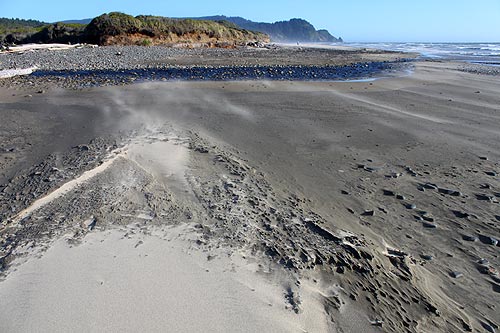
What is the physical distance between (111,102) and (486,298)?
34.3 ft

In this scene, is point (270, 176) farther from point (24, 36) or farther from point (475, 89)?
point (24, 36)

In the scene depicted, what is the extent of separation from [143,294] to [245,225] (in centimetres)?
147

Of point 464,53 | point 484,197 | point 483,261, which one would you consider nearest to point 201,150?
point 483,261

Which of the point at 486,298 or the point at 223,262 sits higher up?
the point at 223,262

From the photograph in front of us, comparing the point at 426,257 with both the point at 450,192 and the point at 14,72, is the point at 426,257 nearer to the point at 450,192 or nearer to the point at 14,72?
the point at 450,192

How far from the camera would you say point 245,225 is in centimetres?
418

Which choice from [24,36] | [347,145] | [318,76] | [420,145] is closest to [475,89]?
[318,76]

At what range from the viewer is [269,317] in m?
2.89

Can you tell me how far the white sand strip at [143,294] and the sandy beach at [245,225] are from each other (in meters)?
0.01

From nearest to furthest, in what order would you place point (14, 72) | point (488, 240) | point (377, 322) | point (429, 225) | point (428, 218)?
point (377, 322)
point (488, 240)
point (429, 225)
point (428, 218)
point (14, 72)

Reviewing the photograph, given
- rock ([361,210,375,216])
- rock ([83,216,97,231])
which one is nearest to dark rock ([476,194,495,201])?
rock ([361,210,375,216])

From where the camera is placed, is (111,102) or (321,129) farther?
(111,102)

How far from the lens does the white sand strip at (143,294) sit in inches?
109

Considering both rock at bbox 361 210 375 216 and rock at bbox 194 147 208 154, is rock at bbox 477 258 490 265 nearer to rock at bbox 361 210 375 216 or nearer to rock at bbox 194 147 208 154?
rock at bbox 361 210 375 216
